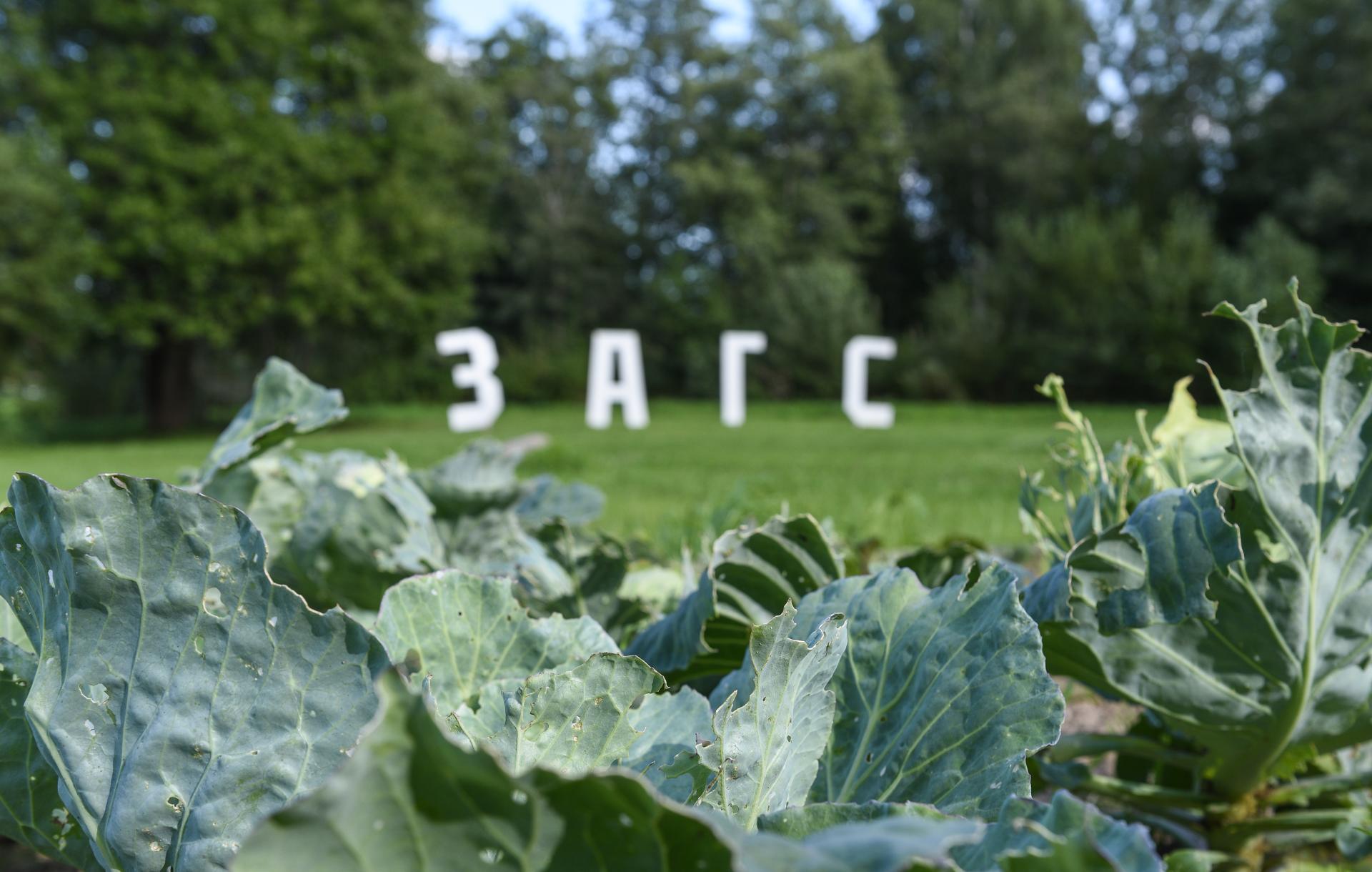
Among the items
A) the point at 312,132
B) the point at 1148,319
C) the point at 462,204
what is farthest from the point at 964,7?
the point at 312,132

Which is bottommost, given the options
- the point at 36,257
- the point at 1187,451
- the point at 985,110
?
the point at 1187,451

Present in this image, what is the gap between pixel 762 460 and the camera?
762cm

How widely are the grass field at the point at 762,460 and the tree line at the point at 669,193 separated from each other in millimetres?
2861

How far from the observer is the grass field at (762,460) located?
321 centimetres

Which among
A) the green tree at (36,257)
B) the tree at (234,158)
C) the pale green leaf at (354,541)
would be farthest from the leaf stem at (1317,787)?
the tree at (234,158)

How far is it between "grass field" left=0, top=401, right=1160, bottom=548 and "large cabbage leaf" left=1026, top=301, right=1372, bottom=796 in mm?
256

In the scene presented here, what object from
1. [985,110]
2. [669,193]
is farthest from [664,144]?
[985,110]

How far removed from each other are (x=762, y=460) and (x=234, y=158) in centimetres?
1079

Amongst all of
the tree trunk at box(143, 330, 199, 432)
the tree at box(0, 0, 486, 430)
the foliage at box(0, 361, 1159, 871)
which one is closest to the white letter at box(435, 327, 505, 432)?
the tree at box(0, 0, 486, 430)

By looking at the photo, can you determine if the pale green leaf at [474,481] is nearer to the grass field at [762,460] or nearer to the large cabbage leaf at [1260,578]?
the grass field at [762,460]

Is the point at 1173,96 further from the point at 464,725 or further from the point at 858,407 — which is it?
the point at 464,725

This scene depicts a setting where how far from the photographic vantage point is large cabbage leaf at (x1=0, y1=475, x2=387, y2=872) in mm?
586

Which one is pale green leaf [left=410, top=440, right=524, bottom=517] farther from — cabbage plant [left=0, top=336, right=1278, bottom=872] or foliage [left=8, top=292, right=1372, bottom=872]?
cabbage plant [left=0, top=336, right=1278, bottom=872]

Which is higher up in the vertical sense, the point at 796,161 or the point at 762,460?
the point at 796,161
